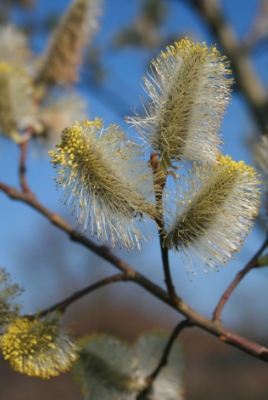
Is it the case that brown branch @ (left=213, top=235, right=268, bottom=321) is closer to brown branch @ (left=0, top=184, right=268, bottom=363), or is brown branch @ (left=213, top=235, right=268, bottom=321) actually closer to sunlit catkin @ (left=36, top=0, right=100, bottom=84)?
brown branch @ (left=0, top=184, right=268, bottom=363)

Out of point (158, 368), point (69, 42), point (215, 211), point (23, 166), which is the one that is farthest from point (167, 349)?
point (69, 42)

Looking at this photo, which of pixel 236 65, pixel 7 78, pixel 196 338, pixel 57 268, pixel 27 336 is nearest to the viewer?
pixel 27 336

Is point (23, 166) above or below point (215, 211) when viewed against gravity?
above

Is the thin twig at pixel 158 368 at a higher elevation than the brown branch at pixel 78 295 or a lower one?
lower

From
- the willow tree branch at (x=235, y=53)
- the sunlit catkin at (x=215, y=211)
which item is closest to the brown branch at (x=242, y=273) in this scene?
the sunlit catkin at (x=215, y=211)

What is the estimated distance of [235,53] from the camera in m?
2.59

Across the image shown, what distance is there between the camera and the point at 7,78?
45.0 inches

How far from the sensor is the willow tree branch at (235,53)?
2520mm

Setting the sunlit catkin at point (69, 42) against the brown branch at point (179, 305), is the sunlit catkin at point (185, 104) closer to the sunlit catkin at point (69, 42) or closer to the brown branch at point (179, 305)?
the brown branch at point (179, 305)

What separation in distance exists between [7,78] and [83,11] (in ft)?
0.86

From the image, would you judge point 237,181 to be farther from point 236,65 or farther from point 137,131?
point 236,65

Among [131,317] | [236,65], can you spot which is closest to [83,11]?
[236,65]

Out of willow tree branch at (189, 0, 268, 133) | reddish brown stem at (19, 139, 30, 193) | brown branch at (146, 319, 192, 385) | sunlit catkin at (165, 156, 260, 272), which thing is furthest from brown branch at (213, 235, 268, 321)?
willow tree branch at (189, 0, 268, 133)

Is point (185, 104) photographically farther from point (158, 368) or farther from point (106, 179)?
point (158, 368)
